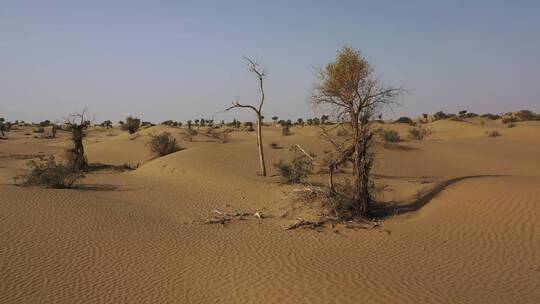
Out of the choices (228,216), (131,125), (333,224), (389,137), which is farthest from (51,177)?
(131,125)

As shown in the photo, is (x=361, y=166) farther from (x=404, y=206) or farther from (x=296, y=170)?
(x=296, y=170)

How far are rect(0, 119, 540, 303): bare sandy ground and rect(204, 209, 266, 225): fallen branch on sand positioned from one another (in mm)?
331

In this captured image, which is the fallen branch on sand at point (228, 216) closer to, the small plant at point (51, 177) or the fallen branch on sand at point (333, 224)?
the fallen branch on sand at point (333, 224)

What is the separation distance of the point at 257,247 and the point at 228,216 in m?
3.14

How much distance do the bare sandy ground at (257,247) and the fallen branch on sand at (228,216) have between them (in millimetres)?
331

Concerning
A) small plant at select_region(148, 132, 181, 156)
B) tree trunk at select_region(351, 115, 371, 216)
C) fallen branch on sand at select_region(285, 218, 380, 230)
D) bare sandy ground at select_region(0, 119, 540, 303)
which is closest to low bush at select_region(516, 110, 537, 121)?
small plant at select_region(148, 132, 181, 156)

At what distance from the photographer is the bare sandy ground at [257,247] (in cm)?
716

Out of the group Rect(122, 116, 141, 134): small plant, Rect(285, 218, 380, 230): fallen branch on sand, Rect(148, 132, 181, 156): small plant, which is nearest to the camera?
Rect(285, 218, 380, 230): fallen branch on sand

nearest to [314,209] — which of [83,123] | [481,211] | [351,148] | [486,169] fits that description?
[351,148]

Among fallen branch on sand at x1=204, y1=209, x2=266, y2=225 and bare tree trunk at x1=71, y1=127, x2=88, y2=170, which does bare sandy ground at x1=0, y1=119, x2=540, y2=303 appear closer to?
fallen branch on sand at x1=204, y1=209, x2=266, y2=225

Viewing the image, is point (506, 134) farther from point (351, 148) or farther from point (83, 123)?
point (83, 123)

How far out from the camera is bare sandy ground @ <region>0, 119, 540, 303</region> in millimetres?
7160

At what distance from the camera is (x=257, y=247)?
32.6ft

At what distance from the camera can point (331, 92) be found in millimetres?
12477
